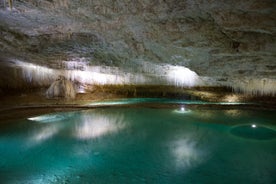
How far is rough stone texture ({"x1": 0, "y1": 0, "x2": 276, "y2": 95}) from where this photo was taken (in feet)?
13.8

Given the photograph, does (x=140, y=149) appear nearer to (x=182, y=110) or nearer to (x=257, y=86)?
(x=182, y=110)

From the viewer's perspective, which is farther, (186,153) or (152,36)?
(152,36)

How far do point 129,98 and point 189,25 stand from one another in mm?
7766

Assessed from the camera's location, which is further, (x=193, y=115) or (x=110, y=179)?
(x=193, y=115)

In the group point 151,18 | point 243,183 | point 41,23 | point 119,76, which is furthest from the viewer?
point 119,76

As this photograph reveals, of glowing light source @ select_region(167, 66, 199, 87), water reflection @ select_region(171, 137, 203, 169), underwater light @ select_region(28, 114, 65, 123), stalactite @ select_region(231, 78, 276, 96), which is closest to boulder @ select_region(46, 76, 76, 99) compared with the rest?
underwater light @ select_region(28, 114, 65, 123)

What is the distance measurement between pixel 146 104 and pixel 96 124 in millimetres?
3333

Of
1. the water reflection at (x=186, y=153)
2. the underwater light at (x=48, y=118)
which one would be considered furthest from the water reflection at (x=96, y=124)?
the water reflection at (x=186, y=153)

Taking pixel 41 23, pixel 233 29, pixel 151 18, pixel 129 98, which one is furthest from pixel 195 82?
pixel 41 23

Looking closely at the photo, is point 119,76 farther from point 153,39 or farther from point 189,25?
point 189,25

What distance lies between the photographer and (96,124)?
6703 mm

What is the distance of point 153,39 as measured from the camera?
246 inches

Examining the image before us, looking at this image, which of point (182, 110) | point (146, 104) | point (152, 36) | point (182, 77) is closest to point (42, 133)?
point (152, 36)

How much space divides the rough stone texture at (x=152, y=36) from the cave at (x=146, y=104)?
0.03m
